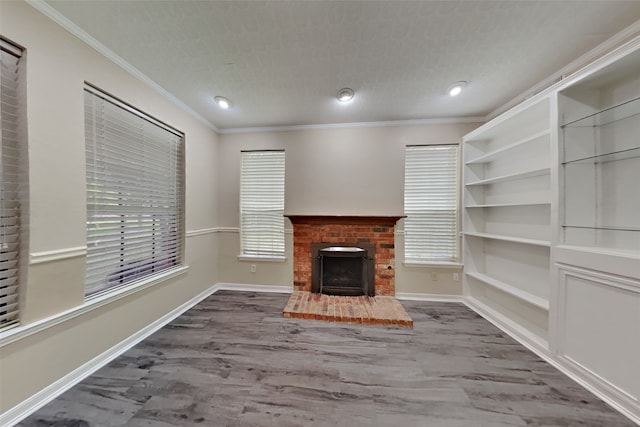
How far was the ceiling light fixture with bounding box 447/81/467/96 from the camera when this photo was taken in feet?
6.89

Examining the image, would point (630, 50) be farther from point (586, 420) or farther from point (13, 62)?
point (13, 62)

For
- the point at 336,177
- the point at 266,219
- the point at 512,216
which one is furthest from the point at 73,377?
the point at 512,216

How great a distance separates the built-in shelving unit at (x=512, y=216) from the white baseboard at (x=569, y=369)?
2.5 inches

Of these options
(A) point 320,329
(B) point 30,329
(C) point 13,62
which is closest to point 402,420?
(A) point 320,329

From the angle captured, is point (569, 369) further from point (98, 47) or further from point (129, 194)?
point (98, 47)

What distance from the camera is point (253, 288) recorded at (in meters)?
3.24

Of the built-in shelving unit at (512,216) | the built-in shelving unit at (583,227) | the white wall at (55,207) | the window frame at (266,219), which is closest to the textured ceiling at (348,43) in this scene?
the white wall at (55,207)

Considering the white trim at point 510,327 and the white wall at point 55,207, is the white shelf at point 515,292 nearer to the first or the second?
the white trim at point 510,327

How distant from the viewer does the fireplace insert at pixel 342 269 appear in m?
2.97

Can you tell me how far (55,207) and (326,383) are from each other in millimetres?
2255

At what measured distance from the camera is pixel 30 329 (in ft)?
4.18

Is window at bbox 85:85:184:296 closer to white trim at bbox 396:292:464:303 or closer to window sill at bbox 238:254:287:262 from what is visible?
window sill at bbox 238:254:287:262

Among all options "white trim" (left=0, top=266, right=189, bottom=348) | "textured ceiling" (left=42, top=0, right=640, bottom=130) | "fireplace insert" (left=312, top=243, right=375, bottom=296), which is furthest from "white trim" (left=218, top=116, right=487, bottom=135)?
"white trim" (left=0, top=266, right=189, bottom=348)

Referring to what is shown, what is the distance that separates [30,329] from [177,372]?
0.92 metres
